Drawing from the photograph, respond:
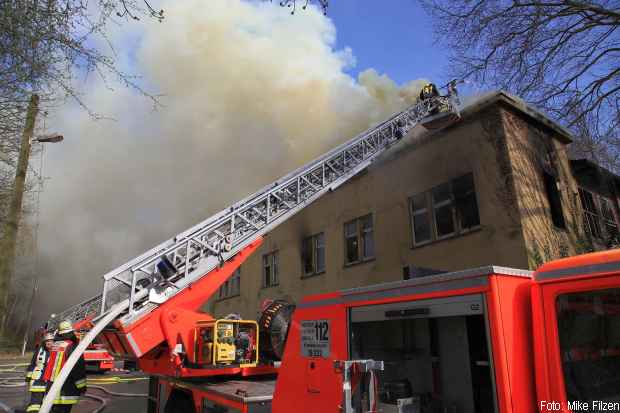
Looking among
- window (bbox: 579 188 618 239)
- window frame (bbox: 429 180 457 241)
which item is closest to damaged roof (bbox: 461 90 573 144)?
window frame (bbox: 429 180 457 241)

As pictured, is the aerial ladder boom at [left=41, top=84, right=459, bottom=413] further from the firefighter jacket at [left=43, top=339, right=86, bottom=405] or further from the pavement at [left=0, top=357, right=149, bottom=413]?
the pavement at [left=0, top=357, right=149, bottom=413]

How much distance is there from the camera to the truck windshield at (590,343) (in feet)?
6.95

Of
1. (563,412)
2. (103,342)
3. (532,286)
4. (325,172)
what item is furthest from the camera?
(325,172)

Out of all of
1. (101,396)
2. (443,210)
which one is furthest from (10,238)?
(443,210)

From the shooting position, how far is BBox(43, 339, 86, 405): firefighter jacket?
5664 mm

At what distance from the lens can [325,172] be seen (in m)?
8.21

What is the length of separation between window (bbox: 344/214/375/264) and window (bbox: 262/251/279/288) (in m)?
4.29

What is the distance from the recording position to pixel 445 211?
1023 cm

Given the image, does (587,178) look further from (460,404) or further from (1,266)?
(1,266)

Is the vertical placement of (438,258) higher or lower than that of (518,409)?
higher

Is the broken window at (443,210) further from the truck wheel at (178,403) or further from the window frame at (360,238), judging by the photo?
the truck wheel at (178,403)

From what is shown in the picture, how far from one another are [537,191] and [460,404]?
8293 mm

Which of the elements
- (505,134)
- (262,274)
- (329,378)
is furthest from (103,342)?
(262,274)

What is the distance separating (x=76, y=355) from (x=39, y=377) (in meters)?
1.98
